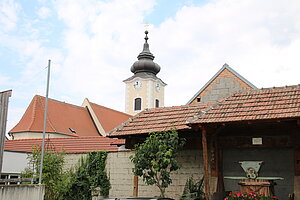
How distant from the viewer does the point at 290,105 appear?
10625 mm

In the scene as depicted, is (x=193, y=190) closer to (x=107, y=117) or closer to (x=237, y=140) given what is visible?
(x=237, y=140)

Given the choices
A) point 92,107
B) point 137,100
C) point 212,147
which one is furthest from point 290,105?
point 137,100

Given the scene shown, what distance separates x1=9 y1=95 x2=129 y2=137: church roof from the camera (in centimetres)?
3284

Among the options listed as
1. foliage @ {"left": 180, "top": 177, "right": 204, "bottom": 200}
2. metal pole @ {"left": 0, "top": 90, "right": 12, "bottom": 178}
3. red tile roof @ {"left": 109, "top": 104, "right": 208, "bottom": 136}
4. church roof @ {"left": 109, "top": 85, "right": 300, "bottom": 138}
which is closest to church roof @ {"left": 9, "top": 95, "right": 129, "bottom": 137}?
metal pole @ {"left": 0, "top": 90, "right": 12, "bottom": 178}

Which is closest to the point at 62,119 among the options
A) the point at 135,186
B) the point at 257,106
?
the point at 135,186

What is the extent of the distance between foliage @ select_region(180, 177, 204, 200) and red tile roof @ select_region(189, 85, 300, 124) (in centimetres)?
251

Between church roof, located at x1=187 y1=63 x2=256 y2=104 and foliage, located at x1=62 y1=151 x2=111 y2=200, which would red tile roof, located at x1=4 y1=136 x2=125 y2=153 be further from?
church roof, located at x1=187 y1=63 x2=256 y2=104

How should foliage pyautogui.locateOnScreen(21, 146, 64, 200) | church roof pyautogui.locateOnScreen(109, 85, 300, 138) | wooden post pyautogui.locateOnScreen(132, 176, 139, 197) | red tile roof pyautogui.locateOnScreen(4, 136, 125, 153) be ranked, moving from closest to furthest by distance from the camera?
church roof pyautogui.locateOnScreen(109, 85, 300, 138)
wooden post pyautogui.locateOnScreen(132, 176, 139, 197)
foliage pyautogui.locateOnScreen(21, 146, 64, 200)
red tile roof pyautogui.locateOnScreen(4, 136, 125, 153)

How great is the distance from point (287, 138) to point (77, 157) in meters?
8.46

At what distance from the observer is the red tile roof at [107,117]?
38531mm

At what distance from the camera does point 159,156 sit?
11398 mm

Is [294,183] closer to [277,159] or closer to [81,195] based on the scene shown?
[277,159]

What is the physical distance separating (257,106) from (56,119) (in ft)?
83.3

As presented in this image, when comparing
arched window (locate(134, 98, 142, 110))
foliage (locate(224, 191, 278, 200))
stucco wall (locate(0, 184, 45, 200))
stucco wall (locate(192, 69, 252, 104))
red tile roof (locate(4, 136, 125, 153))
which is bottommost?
stucco wall (locate(0, 184, 45, 200))
